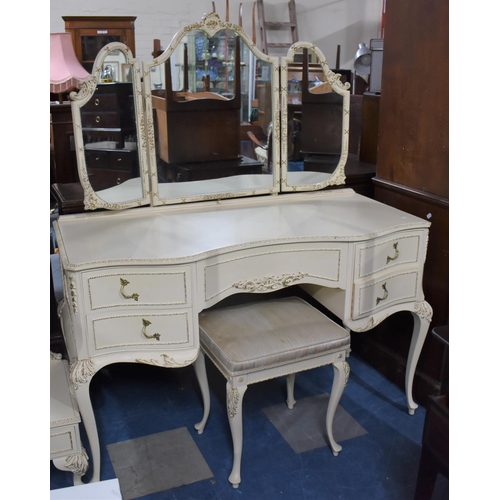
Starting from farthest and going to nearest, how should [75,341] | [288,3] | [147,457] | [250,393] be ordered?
[288,3]
[250,393]
[147,457]
[75,341]

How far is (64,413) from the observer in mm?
1527

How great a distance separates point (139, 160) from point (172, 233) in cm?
30

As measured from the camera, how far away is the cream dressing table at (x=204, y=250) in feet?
4.90

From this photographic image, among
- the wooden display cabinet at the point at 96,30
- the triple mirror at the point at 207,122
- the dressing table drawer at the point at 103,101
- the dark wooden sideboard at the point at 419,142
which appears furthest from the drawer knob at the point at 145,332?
the wooden display cabinet at the point at 96,30

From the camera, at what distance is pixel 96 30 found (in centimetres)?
369

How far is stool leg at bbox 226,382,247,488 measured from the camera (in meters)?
1.62

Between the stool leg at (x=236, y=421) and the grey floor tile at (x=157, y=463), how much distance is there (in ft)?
0.31

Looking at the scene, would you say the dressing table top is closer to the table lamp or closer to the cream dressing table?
the cream dressing table

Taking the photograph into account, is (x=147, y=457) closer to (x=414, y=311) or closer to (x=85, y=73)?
(x=414, y=311)

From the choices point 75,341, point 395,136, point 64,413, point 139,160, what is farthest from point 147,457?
point 395,136

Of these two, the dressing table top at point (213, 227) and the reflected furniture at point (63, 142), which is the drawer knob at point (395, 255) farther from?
the reflected furniture at point (63, 142)

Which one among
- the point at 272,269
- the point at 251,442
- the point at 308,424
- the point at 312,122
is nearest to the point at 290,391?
the point at 308,424

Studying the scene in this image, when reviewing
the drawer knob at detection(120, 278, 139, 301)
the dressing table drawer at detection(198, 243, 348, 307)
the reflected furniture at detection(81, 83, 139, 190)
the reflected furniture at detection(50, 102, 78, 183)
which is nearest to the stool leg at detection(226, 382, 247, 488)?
the dressing table drawer at detection(198, 243, 348, 307)

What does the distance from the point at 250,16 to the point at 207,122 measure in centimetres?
418
